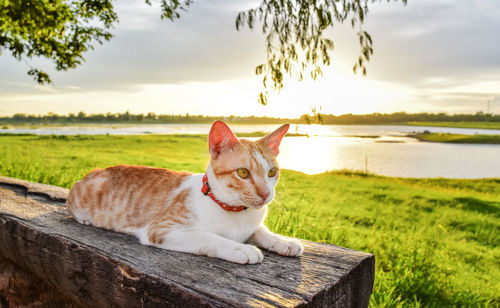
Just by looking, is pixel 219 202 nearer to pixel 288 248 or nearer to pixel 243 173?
pixel 243 173

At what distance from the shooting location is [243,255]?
1.78m

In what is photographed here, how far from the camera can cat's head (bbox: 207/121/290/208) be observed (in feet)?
6.19

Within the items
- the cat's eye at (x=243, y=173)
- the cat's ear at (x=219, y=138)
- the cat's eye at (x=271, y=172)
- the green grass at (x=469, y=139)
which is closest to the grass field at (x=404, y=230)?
the cat's eye at (x=271, y=172)

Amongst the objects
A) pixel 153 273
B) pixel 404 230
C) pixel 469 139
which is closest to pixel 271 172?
pixel 153 273

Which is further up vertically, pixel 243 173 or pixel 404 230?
pixel 243 173

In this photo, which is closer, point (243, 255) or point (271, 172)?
point (243, 255)

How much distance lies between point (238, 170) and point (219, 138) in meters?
0.23

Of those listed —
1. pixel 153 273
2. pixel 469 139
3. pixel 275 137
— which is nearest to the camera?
pixel 153 273

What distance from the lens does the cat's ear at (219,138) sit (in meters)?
1.94

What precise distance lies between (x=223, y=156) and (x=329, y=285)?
89cm

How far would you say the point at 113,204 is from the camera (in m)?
2.55

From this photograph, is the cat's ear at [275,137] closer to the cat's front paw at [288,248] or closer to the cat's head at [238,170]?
the cat's head at [238,170]

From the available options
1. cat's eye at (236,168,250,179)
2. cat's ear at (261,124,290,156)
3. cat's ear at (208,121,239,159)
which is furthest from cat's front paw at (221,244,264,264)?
cat's ear at (261,124,290,156)

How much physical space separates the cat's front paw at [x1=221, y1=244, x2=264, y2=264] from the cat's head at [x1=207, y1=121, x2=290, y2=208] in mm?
241
